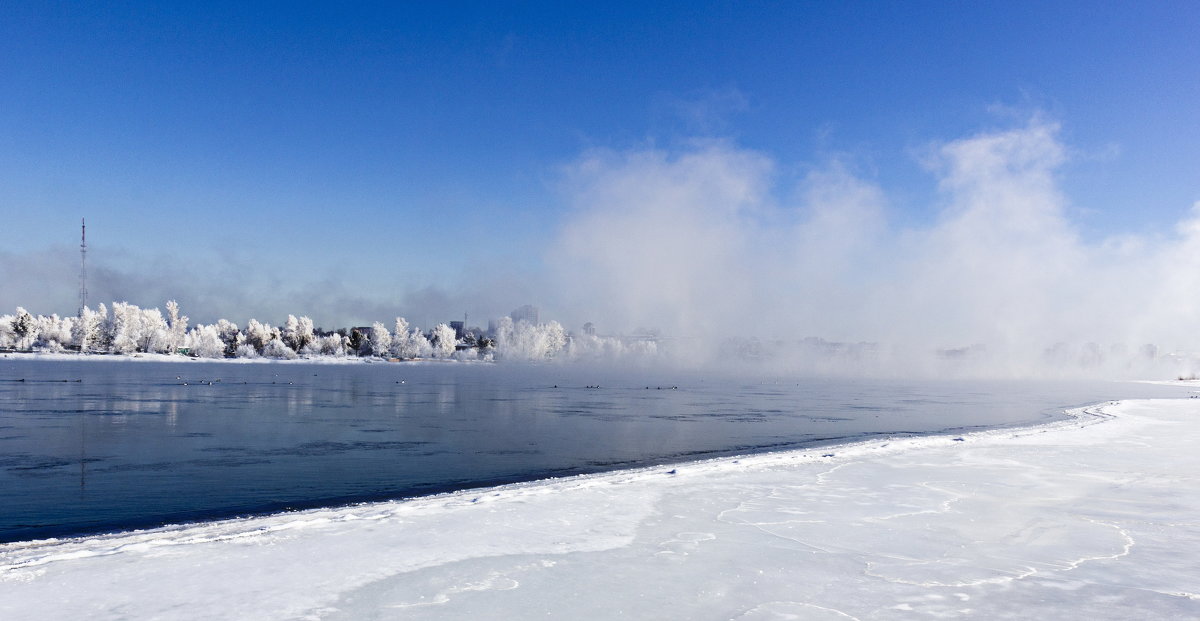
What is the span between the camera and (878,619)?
6.63m

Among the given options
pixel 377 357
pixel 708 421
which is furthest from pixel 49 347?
pixel 708 421

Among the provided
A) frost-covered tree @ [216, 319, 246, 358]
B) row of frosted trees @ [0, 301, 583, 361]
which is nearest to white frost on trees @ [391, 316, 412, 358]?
row of frosted trees @ [0, 301, 583, 361]

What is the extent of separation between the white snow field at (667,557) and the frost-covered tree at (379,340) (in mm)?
170363

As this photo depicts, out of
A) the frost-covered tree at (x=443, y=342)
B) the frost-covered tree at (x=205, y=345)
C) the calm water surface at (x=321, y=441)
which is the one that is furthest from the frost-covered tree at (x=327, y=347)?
the calm water surface at (x=321, y=441)

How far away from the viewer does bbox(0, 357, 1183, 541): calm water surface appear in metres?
13.2

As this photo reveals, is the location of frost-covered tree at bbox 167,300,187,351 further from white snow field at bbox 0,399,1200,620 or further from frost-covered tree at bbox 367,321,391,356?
white snow field at bbox 0,399,1200,620

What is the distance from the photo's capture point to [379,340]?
176 meters

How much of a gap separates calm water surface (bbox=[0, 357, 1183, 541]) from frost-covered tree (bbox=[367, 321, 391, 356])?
134 meters

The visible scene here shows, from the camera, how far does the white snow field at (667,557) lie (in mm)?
6859

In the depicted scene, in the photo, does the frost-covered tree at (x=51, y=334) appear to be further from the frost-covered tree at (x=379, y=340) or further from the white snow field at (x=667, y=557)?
the white snow field at (x=667, y=557)

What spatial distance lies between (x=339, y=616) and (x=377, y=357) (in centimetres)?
17355

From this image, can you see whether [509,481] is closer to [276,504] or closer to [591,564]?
[276,504]

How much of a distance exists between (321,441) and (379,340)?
161m

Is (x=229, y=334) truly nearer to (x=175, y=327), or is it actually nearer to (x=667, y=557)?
(x=175, y=327)
